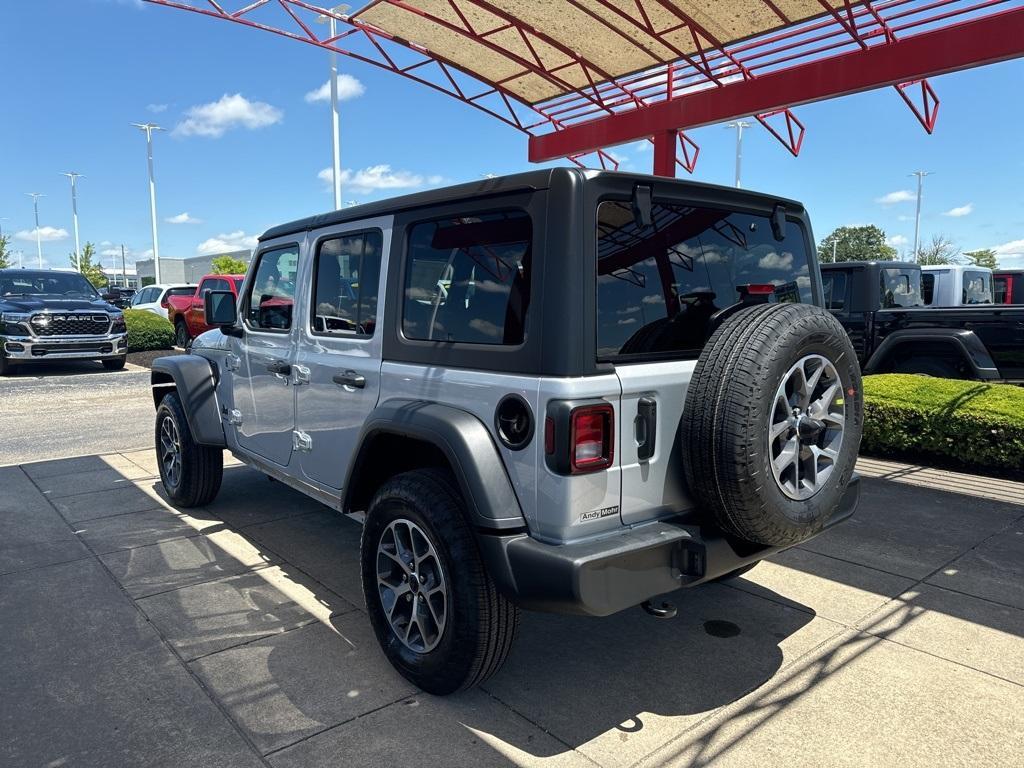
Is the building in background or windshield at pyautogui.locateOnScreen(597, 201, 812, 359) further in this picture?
the building in background

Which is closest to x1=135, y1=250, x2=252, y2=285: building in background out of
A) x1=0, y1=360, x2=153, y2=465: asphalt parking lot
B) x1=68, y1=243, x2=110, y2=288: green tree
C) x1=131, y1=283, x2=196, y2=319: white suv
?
x1=68, y1=243, x2=110, y2=288: green tree

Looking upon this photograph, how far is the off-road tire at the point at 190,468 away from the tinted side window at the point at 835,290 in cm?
729

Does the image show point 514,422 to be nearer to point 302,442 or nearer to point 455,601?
point 455,601

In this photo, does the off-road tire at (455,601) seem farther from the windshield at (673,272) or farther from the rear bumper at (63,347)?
the rear bumper at (63,347)

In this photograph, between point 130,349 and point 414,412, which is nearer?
point 414,412

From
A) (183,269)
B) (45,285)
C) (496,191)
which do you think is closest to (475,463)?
(496,191)

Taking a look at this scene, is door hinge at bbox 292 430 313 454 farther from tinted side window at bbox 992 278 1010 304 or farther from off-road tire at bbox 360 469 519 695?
tinted side window at bbox 992 278 1010 304

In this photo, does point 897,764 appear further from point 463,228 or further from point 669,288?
point 463,228

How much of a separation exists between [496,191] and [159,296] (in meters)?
20.5

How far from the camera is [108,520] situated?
5.03 meters

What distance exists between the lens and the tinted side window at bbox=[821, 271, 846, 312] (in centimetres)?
898

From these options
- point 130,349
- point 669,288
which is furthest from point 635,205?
point 130,349

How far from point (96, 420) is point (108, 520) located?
15.3 feet

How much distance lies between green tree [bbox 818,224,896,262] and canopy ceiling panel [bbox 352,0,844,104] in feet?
251
